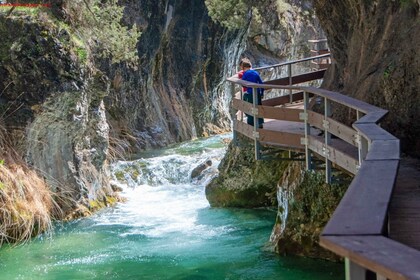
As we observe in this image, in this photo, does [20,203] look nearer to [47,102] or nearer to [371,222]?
[47,102]

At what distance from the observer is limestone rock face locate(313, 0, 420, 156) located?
1006cm

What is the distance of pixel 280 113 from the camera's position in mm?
10664

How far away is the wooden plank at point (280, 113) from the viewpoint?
10336 mm

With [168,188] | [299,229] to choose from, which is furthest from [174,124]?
[299,229]

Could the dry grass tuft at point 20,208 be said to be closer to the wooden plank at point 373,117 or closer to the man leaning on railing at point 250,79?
the man leaning on railing at point 250,79

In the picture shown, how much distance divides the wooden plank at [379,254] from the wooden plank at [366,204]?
0.08 metres

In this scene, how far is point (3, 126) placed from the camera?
17812mm

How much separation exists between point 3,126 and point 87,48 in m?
3.44

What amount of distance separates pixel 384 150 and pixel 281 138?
5.73 metres

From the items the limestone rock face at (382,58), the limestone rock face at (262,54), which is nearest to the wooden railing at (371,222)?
the limestone rock face at (382,58)

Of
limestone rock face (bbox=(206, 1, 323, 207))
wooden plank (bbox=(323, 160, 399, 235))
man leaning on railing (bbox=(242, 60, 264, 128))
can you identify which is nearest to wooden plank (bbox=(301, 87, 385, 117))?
wooden plank (bbox=(323, 160, 399, 235))

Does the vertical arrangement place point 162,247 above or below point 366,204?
below

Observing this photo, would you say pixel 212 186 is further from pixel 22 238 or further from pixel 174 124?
pixel 174 124

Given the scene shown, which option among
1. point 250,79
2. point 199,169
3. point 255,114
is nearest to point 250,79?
point 250,79
